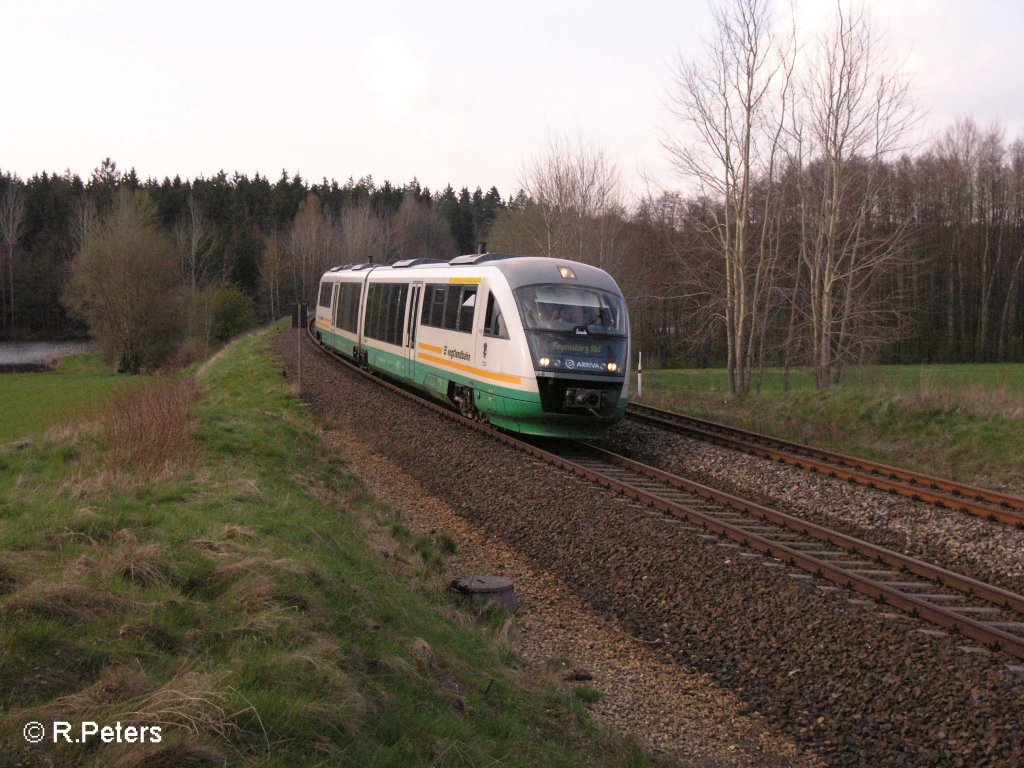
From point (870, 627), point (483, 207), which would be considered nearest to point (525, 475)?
point (870, 627)

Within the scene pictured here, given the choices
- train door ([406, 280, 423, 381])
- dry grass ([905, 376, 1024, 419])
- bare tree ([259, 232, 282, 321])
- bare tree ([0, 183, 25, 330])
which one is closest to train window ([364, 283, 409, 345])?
train door ([406, 280, 423, 381])

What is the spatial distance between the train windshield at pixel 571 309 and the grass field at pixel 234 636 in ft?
17.2

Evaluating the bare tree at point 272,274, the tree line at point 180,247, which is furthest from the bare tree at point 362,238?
the bare tree at point 272,274

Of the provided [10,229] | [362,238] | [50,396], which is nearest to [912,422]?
[50,396]

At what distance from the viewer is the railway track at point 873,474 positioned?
1027 centimetres

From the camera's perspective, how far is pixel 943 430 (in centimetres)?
1595

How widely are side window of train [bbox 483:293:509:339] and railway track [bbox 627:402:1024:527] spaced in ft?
14.1

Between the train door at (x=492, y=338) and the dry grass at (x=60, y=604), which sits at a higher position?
the train door at (x=492, y=338)

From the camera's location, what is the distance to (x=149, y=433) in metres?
9.91

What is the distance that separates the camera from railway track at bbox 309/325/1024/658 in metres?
6.77

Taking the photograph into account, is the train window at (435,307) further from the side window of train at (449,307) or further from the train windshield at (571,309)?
the train windshield at (571,309)

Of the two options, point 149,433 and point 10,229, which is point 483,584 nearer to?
point 149,433

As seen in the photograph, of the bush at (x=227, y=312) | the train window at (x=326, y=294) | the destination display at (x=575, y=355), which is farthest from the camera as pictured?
the bush at (x=227, y=312)

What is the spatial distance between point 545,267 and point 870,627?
905 cm
